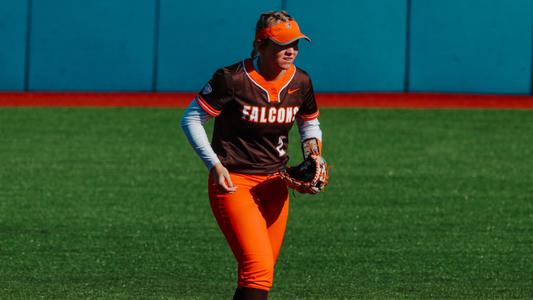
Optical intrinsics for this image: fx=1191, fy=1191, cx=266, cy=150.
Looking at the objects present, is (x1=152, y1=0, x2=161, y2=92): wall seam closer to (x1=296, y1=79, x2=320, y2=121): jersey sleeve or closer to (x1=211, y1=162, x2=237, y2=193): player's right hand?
(x1=296, y1=79, x2=320, y2=121): jersey sleeve

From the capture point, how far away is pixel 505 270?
9312 millimetres

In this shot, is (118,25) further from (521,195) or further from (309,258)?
(309,258)

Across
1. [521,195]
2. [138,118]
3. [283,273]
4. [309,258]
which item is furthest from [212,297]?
[138,118]

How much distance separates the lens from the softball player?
5.91 meters

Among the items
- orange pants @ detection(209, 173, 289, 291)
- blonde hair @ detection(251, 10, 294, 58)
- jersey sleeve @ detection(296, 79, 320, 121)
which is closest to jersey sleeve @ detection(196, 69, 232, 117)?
blonde hair @ detection(251, 10, 294, 58)

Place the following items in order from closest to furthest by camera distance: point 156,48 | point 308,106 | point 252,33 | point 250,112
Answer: point 250,112, point 308,106, point 252,33, point 156,48

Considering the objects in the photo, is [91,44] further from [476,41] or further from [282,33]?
[282,33]

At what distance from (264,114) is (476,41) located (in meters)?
17.6

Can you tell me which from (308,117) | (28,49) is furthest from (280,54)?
(28,49)

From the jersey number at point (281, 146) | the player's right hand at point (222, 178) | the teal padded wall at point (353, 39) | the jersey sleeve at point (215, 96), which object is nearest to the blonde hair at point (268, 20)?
the jersey sleeve at point (215, 96)

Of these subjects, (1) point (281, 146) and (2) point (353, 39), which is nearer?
(1) point (281, 146)

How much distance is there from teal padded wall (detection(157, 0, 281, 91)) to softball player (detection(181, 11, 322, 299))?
16850 millimetres

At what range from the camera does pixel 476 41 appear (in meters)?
23.1

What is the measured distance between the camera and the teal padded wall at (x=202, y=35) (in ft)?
75.7
